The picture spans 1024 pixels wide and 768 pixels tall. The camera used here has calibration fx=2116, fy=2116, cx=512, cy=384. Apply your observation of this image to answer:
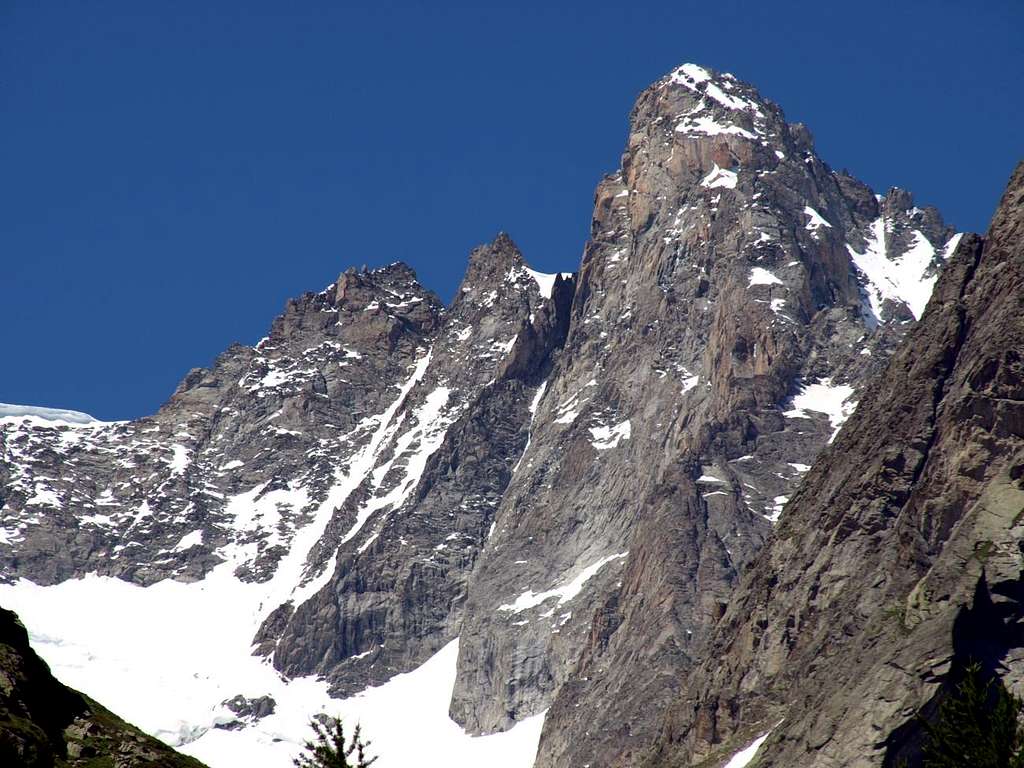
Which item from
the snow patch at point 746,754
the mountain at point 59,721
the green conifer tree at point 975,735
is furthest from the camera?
the snow patch at point 746,754

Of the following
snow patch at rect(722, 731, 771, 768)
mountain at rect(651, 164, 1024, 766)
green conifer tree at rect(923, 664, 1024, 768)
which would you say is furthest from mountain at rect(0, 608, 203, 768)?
snow patch at rect(722, 731, 771, 768)

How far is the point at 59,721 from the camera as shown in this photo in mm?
75625

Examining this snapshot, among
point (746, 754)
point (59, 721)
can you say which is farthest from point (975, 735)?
point (746, 754)

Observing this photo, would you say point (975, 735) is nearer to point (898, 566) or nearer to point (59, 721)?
point (59, 721)

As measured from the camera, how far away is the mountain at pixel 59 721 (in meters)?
72.2

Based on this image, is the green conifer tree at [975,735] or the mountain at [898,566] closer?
the green conifer tree at [975,735]

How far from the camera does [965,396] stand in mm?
169625

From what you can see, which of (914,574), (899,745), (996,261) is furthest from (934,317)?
(899,745)

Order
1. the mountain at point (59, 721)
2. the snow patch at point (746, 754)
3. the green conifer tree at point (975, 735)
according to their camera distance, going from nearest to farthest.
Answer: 1. the green conifer tree at point (975, 735)
2. the mountain at point (59, 721)
3. the snow patch at point (746, 754)

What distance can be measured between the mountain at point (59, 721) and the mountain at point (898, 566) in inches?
2816

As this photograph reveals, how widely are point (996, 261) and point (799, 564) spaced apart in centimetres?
3173

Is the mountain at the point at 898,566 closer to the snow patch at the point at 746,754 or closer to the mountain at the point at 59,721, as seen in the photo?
the snow patch at the point at 746,754

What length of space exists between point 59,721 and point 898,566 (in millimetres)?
102506

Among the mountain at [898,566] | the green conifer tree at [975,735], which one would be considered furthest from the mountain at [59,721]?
the mountain at [898,566]
